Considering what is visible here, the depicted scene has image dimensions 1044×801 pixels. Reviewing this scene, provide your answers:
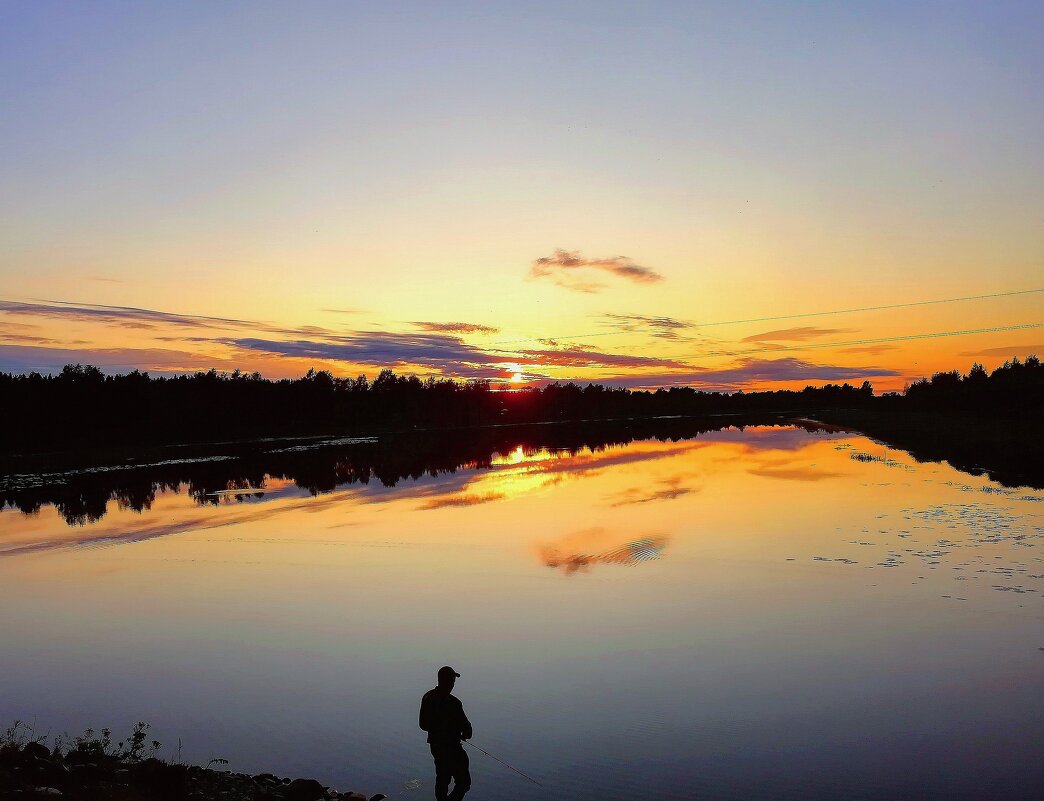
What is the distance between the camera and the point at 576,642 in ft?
54.4

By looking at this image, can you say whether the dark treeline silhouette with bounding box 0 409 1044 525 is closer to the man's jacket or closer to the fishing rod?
the fishing rod

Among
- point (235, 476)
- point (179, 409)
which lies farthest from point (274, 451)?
point (179, 409)

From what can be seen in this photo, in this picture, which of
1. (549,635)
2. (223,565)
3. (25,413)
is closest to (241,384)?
(25,413)

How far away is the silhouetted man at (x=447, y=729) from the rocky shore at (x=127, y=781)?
111 centimetres

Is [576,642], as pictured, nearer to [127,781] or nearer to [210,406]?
[127,781]

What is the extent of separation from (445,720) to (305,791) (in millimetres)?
2170

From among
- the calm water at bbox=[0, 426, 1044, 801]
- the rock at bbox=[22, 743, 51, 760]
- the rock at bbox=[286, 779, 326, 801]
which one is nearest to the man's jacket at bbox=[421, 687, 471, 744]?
the calm water at bbox=[0, 426, 1044, 801]

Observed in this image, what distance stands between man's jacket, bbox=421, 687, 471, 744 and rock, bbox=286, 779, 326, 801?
5.71 ft

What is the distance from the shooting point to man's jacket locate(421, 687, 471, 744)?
9.33m

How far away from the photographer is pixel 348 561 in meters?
26.2

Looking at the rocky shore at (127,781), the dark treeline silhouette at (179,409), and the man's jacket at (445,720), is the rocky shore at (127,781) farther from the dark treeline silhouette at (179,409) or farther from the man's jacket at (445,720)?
the dark treeline silhouette at (179,409)

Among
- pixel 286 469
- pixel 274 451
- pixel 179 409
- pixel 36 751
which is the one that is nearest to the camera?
pixel 36 751

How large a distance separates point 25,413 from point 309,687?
118440mm

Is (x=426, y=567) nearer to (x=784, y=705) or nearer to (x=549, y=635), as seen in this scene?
(x=549, y=635)
